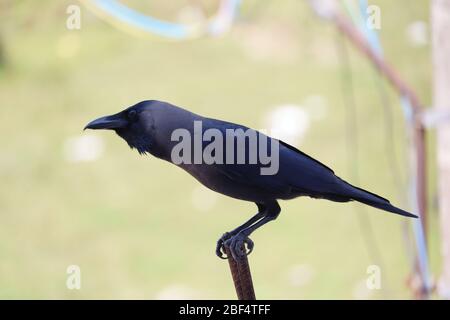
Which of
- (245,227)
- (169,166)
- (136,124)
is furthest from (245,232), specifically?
(169,166)

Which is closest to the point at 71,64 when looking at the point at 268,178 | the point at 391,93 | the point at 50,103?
the point at 50,103

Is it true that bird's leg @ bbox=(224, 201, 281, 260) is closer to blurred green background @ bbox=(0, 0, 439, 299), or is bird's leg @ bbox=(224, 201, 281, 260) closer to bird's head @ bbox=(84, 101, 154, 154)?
bird's head @ bbox=(84, 101, 154, 154)

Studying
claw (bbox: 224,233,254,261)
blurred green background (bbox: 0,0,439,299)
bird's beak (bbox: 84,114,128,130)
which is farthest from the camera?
blurred green background (bbox: 0,0,439,299)

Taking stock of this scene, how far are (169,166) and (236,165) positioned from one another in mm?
1974

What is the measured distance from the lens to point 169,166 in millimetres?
2984

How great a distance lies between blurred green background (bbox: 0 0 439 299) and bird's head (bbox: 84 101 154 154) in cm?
172

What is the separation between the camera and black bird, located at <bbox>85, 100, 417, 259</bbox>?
3.22 ft

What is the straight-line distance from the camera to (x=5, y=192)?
2865 millimetres

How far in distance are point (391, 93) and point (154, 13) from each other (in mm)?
988

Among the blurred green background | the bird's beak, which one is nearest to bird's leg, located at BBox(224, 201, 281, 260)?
the bird's beak

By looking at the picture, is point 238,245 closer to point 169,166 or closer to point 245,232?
point 245,232

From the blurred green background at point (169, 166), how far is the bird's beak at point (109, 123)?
174cm

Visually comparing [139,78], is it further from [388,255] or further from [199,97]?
[388,255]

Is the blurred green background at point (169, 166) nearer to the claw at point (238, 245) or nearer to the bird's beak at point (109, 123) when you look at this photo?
the claw at point (238, 245)
